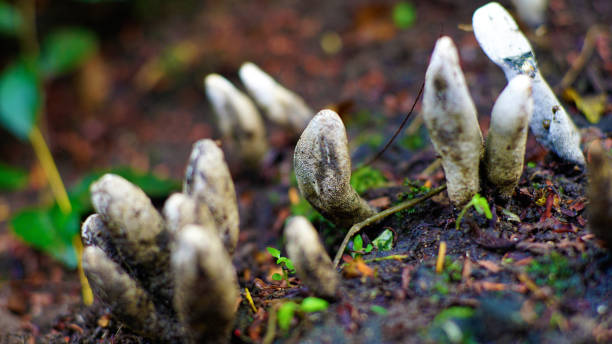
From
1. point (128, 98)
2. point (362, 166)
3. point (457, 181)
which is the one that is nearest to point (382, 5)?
point (362, 166)

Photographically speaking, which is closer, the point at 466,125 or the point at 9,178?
the point at 466,125

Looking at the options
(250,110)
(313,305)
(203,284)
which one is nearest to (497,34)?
(313,305)

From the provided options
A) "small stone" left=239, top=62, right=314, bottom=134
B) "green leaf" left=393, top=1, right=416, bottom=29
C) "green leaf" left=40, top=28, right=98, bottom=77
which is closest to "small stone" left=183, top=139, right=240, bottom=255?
"small stone" left=239, top=62, right=314, bottom=134

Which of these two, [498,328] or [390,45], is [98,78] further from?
[498,328]

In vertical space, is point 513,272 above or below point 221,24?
below

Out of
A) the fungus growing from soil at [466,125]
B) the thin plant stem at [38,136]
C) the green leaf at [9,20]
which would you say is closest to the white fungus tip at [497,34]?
the fungus growing from soil at [466,125]

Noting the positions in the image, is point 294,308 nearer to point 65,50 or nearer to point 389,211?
point 389,211
